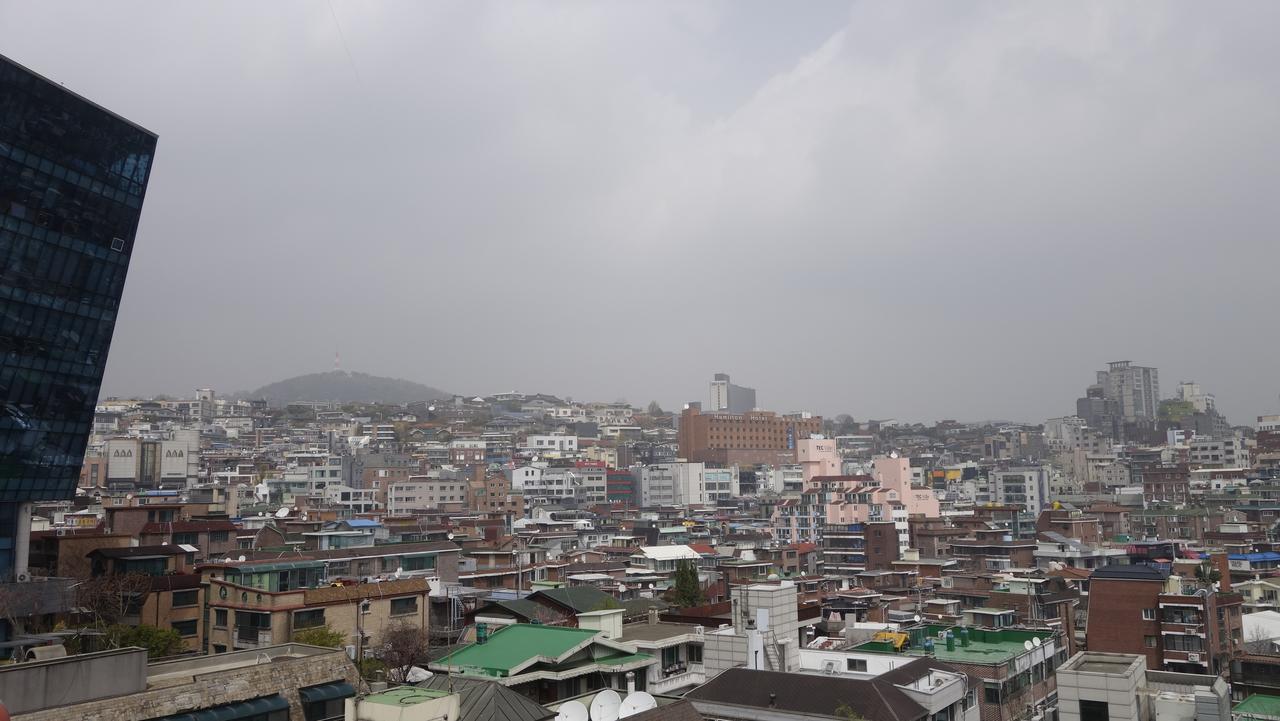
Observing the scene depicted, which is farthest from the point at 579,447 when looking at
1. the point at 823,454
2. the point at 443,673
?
the point at 443,673

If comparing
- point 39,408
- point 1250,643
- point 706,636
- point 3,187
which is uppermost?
point 3,187

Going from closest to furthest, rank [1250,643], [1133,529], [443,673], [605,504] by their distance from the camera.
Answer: [443,673] → [1250,643] → [1133,529] → [605,504]

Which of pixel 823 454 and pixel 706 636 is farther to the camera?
pixel 823 454

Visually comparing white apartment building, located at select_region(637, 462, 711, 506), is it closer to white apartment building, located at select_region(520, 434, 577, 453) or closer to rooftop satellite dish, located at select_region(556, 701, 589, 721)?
white apartment building, located at select_region(520, 434, 577, 453)

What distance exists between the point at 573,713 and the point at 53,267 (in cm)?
3109

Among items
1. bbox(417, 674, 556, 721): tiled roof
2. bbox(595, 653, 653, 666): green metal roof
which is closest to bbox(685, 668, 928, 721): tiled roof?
bbox(595, 653, 653, 666): green metal roof

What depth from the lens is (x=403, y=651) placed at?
1238 inches

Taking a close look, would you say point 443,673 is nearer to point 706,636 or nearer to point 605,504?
point 706,636

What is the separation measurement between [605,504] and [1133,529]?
6230 cm

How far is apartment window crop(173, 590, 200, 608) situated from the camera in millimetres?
40031

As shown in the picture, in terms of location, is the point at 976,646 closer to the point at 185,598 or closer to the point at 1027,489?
the point at 185,598

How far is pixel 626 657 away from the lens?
30.2 m

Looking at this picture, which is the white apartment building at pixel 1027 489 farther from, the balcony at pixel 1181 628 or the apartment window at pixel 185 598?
the apartment window at pixel 185 598

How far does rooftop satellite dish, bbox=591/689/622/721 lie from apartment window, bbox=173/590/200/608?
23.3 m
